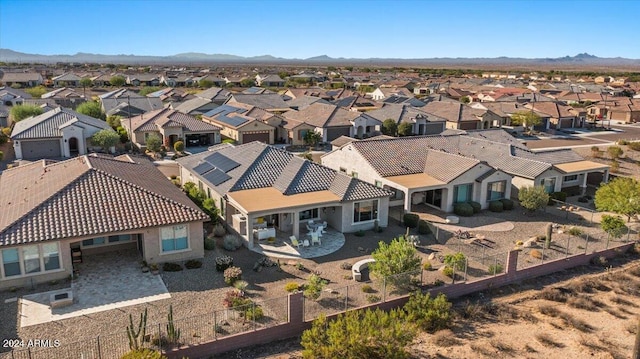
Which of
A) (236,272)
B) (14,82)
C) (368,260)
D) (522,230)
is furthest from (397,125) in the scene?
(14,82)

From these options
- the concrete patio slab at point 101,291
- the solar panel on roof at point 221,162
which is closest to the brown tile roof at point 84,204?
the concrete patio slab at point 101,291

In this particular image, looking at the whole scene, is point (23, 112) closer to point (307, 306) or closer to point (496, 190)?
point (496, 190)

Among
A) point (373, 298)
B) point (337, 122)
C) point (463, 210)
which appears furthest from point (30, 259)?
point (337, 122)

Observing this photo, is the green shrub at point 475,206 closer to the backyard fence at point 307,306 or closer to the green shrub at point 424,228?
the green shrub at point 424,228

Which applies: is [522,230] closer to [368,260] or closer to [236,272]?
[368,260]

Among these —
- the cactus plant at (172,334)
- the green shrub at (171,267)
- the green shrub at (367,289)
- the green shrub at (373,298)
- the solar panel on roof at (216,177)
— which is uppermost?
the solar panel on roof at (216,177)
